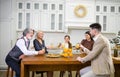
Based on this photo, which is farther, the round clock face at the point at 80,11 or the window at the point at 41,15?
the round clock face at the point at 80,11

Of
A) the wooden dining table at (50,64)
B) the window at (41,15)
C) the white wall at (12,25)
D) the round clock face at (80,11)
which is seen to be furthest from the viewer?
the round clock face at (80,11)

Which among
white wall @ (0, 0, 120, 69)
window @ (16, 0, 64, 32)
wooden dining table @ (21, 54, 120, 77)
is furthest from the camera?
window @ (16, 0, 64, 32)

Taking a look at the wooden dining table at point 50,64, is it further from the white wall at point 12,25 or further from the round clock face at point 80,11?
the round clock face at point 80,11

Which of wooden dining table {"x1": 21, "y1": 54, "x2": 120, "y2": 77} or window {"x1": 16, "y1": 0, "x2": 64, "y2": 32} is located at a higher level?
window {"x1": 16, "y1": 0, "x2": 64, "y2": 32}

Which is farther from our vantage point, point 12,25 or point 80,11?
point 80,11

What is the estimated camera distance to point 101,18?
8.30 m

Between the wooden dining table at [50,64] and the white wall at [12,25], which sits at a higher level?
the white wall at [12,25]

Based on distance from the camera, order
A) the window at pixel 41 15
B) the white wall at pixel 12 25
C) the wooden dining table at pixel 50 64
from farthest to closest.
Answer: the window at pixel 41 15 < the white wall at pixel 12 25 < the wooden dining table at pixel 50 64

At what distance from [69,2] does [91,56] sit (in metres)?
4.95

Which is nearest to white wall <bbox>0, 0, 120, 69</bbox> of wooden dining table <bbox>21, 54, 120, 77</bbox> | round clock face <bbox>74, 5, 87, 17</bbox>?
round clock face <bbox>74, 5, 87, 17</bbox>

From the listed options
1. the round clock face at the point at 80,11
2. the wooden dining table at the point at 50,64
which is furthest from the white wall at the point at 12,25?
the wooden dining table at the point at 50,64

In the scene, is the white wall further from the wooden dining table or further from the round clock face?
the wooden dining table

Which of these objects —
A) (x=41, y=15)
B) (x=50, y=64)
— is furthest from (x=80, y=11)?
(x=50, y=64)

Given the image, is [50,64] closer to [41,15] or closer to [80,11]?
[41,15]
